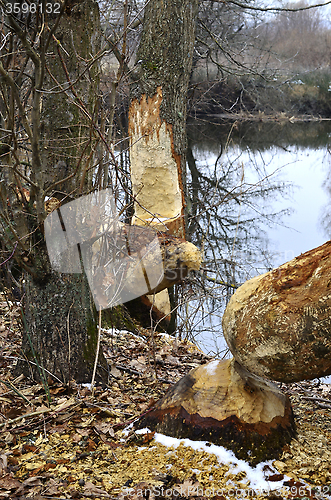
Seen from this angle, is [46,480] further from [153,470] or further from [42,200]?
[42,200]

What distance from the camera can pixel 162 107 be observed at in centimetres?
444

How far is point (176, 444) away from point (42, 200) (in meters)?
1.40

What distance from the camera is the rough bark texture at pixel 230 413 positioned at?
1.87 meters

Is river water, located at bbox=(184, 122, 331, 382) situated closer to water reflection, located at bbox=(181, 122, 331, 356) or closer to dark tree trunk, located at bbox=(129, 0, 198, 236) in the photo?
water reflection, located at bbox=(181, 122, 331, 356)

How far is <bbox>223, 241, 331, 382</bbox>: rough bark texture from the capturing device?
160cm

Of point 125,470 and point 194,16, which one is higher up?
point 194,16

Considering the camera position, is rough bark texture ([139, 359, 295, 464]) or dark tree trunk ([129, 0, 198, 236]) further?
dark tree trunk ([129, 0, 198, 236])

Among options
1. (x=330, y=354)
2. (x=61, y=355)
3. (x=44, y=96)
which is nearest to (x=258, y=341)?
(x=330, y=354)

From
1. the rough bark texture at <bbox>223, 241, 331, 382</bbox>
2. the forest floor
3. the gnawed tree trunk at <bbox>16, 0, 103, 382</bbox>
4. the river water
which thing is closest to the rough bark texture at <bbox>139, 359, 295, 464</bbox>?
the forest floor

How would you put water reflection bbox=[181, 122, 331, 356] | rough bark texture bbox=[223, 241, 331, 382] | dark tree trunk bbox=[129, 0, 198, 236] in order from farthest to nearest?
water reflection bbox=[181, 122, 331, 356] → dark tree trunk bbox=[129, 0, 198, 236] → rough bark texture bbox=[223, 241, 331, 382]

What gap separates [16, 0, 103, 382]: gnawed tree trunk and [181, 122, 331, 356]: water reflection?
1713 millimetres

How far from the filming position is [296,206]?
32.1 ft

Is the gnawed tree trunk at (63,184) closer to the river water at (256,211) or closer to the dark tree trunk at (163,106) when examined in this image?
the river water at (256,211)

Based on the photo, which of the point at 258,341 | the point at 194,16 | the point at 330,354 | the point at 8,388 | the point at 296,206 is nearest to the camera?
the point at 330,354
